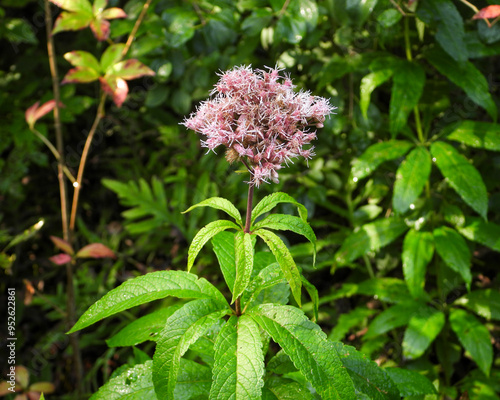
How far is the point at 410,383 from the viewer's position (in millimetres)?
1051

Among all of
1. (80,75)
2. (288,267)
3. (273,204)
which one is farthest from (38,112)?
(288,267)

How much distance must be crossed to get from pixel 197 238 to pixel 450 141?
1316 millimetres

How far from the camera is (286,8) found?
1.53 metres

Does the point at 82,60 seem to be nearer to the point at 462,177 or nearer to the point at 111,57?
the point at 111,57

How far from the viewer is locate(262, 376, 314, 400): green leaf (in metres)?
0.89

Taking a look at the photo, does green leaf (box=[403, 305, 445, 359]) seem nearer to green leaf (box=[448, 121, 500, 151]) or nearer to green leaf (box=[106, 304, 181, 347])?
green leaf (box=[448, 121, 500, 151])

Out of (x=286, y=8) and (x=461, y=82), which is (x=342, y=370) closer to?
(x=461, y=82)

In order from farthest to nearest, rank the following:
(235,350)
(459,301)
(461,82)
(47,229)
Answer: (47,229)
(459,301)
(461,82)
(235,350)

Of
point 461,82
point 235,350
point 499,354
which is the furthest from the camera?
point 499,354

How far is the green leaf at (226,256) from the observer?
0.94 m

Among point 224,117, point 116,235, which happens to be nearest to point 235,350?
point 224,117

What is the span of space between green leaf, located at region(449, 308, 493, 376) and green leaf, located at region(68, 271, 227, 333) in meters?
0.96

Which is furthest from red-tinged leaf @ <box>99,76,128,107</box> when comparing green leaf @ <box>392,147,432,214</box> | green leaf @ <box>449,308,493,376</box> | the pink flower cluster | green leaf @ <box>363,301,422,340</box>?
green leaf @ <box>449,308,493,376</box>

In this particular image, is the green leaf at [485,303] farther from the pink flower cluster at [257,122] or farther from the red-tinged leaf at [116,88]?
the red-tinged leaf at [116,88]
